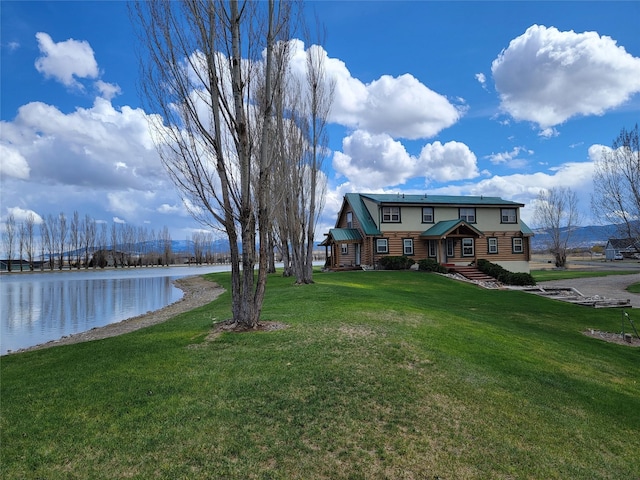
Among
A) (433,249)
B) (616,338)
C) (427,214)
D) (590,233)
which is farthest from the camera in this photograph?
(590,233)

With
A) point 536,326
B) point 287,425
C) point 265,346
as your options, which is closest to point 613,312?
point 536,326

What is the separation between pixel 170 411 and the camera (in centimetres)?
485

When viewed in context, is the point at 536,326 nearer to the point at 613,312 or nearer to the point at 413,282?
the point at 613,312

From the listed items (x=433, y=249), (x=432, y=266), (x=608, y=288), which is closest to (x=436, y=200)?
(x=433, y=249)

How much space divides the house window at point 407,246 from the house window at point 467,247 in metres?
4.46

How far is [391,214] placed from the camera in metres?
32.4

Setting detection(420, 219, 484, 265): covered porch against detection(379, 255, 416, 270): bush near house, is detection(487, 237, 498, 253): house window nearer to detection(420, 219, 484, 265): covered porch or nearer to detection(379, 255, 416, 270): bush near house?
detection(420, 219, 484, 265): covered porch

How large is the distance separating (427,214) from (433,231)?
233 centimetres

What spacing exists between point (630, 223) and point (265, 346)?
2918 cm

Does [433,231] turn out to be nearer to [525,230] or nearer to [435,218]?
[435,218]

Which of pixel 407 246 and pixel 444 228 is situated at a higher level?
pixel 444 228

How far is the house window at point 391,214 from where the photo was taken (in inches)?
1270

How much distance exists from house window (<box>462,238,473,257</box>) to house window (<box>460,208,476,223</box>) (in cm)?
185

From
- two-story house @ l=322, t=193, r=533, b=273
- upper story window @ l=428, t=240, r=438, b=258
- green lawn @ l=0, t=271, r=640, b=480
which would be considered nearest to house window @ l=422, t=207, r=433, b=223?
two-story house @ l=322, t=193, r=533, b=273
